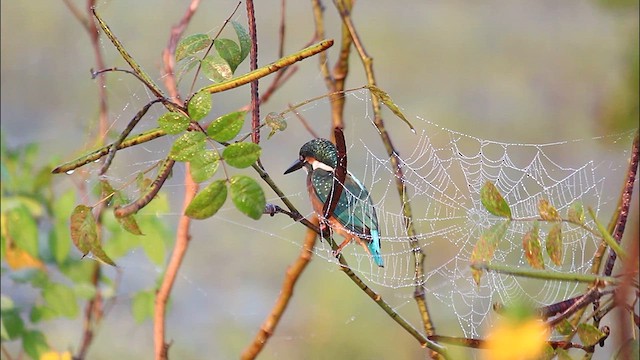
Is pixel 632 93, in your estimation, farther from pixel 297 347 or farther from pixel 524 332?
pixel 297 347

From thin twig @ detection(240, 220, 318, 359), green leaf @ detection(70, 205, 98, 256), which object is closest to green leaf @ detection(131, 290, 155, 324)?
thin twig @ detection(240, 220, 318, 359)

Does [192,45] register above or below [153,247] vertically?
above

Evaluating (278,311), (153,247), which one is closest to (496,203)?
(278,311)

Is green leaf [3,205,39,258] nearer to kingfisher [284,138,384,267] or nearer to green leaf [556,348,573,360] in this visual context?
kingfisher [284,138,384,267]

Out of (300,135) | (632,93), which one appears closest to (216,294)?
(300,135)

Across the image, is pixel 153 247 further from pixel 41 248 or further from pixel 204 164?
pixel 204 164
